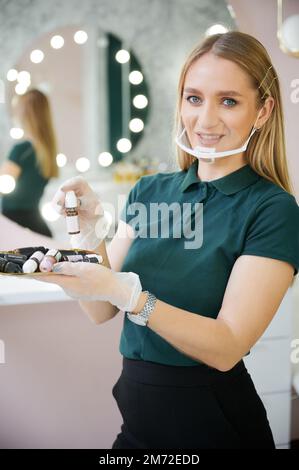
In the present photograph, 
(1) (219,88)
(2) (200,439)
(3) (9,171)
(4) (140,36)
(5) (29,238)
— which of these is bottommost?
(2) (200,439)

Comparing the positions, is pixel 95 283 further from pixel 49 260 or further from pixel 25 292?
pixel 25 292

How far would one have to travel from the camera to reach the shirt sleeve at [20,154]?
57.3 inches

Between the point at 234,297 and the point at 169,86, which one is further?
the point at 169,86

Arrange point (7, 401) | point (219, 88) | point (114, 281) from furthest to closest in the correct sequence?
1. point (7, 401)
2. point (219, 88)
3. point (114, 281)

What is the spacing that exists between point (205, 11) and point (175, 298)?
0.90 metres

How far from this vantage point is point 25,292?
1.38 m

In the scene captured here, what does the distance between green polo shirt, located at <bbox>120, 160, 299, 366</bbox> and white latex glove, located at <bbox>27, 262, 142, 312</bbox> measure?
0.13m

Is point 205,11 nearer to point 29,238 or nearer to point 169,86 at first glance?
point 169,86

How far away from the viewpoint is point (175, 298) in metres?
0.90

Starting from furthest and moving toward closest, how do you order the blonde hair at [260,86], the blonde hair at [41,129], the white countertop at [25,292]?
the blonde hair at [41,129], the white countertop at [25,292], the blonde hair at [260,86]

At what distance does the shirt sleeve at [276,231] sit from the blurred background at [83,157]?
0.54 meters

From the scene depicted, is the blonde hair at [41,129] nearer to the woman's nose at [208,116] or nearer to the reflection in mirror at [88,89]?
the reflection in mirror at [88,89]

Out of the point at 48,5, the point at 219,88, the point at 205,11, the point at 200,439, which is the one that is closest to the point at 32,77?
the point at 48,5

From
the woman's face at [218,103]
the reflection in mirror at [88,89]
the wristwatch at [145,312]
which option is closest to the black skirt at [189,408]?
the wristwatch at [145,312]
